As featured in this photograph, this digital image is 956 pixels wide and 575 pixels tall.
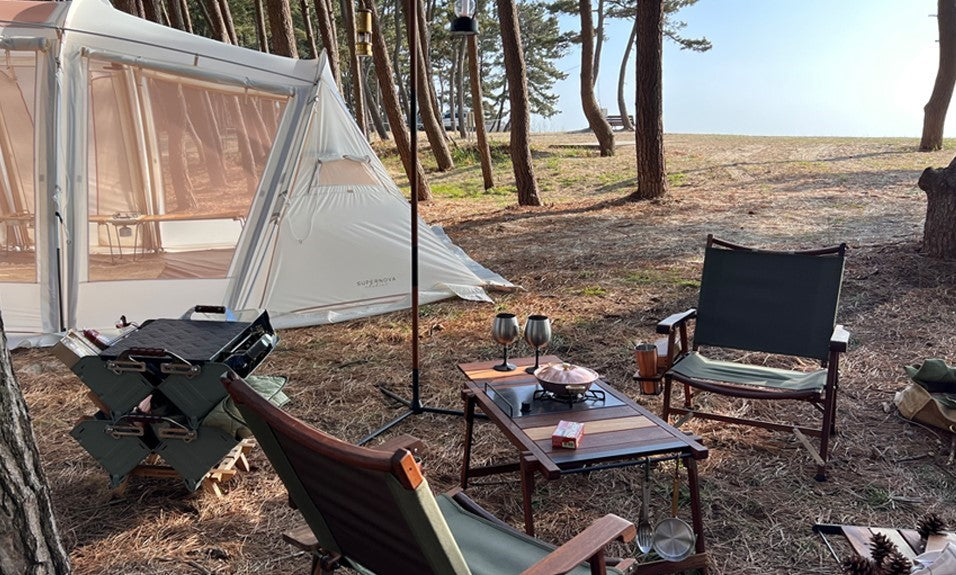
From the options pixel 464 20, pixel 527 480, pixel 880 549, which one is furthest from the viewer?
pixel 464 20

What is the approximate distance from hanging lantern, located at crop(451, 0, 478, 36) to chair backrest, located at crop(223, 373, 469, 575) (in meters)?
2.18

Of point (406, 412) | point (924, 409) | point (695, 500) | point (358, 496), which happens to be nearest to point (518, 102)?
point (406, 412)

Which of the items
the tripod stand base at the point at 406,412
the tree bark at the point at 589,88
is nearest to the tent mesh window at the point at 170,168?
the tripod stand base at the point at 406,412

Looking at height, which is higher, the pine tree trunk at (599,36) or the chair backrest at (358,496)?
the pine tree trunk at (599,36)

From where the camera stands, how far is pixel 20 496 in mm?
1577

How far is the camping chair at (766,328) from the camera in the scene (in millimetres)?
2928

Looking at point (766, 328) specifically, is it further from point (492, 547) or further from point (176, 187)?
point (176, 187)

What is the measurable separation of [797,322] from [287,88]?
3.63 metres

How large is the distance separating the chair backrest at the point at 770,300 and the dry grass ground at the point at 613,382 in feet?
1.30

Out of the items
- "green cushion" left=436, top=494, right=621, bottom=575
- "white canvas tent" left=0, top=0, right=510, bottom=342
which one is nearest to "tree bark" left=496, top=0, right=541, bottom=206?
"white canvas tent" left=0, top=0, right=510, bottom=342

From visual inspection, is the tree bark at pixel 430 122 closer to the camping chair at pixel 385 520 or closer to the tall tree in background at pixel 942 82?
the tall tree in background at pixel 942 82

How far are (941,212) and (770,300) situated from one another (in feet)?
9.85

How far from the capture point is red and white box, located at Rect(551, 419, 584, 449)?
219cm

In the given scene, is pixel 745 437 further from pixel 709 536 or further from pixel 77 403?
pixel 77 403
